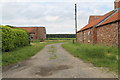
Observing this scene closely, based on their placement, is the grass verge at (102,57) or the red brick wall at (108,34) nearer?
the grass verge at (102,57)

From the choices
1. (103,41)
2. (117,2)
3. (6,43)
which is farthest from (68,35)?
(6,43)

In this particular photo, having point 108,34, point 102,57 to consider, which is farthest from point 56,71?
point 108,34

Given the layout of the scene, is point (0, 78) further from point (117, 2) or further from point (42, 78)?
point (117, 2)

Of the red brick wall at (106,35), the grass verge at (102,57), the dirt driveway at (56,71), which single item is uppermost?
the red brick wall at (106,35)

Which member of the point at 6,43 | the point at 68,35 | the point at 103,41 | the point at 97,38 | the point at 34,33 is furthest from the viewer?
the point at 68,35

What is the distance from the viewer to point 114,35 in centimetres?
969

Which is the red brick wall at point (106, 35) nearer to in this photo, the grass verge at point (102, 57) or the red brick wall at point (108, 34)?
the red brick wall at point (108, 34)

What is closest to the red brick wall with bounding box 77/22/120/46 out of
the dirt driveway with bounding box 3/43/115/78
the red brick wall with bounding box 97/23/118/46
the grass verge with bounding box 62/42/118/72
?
the red brick wall with bounding box 97/23/118/46

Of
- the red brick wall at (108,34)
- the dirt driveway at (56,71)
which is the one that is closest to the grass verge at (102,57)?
the dirt driveway at (56,71)

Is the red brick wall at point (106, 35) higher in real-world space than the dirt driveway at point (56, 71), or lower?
higher

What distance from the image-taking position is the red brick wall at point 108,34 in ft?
31.3

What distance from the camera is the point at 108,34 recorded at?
10.6 metres

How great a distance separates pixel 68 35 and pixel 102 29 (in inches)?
1680

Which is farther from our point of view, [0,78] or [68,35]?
[68,35]
